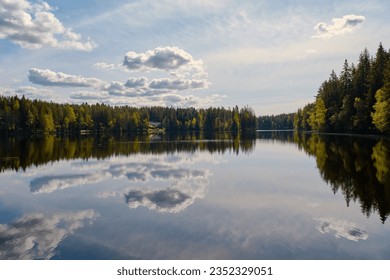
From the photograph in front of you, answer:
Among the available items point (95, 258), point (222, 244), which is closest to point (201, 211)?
point (222, 244)

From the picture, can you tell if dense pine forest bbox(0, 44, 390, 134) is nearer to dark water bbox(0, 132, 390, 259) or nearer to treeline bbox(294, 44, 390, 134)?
treeline bbox(294, 44, 390, 134)

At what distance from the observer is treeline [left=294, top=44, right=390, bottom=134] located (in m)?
73.8

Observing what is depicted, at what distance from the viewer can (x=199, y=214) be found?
20516mm

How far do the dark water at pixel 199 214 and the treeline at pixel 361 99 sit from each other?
43788 millimetres

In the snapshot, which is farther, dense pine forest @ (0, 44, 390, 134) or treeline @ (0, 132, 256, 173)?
dense pine forest @ (0, 44, 390, 134)

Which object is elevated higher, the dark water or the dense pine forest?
the dense pine forest

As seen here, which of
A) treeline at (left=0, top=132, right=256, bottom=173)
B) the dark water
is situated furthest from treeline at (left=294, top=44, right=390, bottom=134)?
the dark water

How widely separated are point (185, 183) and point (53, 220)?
42.7 feet

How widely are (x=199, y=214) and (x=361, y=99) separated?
8636 centimetres

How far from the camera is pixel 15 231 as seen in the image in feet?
59.3

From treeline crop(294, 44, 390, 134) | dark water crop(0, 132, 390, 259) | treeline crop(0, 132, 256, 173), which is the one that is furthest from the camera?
treeline crop(294, 44, 390, 134)

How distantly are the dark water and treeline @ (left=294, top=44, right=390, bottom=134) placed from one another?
4379 cm

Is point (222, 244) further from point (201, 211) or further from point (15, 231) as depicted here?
point (15, 231)

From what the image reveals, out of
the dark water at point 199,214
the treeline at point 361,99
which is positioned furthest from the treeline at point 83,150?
the treeline at point 361,99
